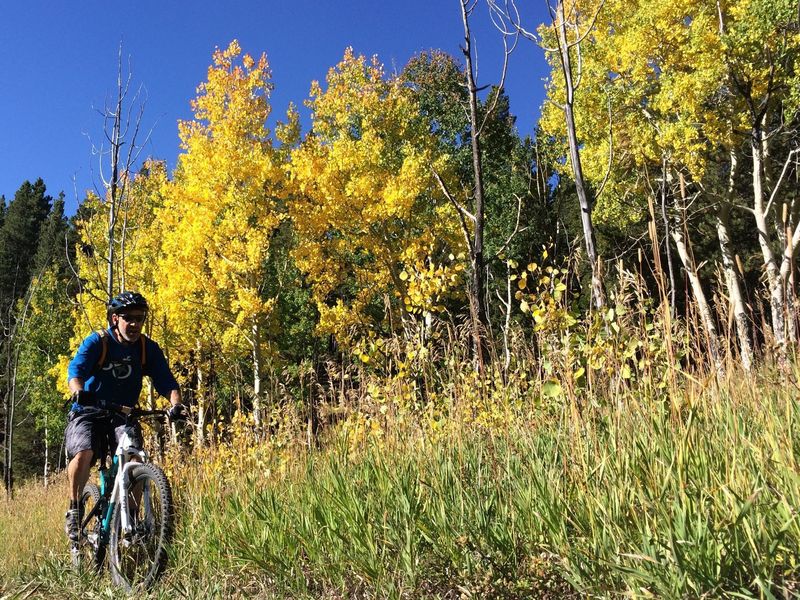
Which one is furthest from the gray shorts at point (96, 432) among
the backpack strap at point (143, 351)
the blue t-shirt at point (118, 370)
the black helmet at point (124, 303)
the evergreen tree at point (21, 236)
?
the evergreen tree at point (21, 236)

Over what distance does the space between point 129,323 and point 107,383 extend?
1.54ft

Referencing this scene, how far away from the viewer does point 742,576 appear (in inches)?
56.9

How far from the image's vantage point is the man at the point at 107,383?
3715mm

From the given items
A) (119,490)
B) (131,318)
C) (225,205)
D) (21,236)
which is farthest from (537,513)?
(21,236)

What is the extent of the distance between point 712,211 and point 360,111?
11.2 meters

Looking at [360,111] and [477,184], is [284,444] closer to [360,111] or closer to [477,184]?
[477,184]

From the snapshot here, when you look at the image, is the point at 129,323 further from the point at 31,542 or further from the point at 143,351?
the point at 31,542

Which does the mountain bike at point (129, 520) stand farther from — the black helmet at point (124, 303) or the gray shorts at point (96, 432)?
the black helmet at point (124, 303)

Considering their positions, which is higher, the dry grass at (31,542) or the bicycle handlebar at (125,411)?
the bicycle handlebar at (125,411)

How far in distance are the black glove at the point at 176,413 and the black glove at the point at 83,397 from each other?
1.61 feet

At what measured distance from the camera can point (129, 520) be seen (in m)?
3.38

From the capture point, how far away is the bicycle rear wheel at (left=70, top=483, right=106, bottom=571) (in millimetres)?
3553

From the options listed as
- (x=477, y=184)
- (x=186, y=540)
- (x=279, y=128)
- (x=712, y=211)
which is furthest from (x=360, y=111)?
(x=186, y=540)

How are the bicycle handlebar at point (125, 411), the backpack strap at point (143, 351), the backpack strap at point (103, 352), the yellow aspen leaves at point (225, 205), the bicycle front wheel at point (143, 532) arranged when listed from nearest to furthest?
the bicycle front wheel at point (143, 532), the bicycle handlebar at point (125, 411), the backpack strap at point (103, 352), the backpack strap at point (143, 351), the yellow aspen leaves at point (225, 205)
